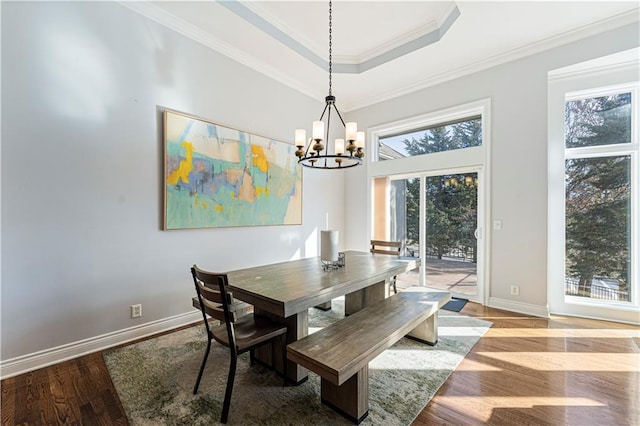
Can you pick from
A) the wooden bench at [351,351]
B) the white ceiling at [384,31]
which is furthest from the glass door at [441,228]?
the wooden bench at [351,351]

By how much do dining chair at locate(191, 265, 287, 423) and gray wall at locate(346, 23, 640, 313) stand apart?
10.3ft

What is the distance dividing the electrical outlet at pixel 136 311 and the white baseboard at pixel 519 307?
4.22m

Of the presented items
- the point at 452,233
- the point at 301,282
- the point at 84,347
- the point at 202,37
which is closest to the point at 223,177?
the point at 202,37

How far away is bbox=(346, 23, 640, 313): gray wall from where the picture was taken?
10.6 feet

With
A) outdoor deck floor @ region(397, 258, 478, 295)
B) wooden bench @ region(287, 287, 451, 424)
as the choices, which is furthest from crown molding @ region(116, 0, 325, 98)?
outdoor deck floor @ region(397, 258, 478, 295)

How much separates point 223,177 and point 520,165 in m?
3.74

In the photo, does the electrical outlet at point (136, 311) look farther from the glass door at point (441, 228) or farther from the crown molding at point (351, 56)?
the glass door at point (441, 228)

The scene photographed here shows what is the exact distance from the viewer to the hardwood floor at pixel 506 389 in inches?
65.2

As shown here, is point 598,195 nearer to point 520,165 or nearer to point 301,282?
point 520,165

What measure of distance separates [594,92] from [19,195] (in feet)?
19.6

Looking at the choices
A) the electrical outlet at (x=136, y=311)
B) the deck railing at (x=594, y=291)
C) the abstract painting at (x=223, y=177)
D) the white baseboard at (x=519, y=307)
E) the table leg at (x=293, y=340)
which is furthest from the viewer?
the white baseboard at (x=519, y=307)

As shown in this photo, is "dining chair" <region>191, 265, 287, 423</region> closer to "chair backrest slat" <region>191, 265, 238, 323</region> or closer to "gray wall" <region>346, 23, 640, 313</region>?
"chair backrest slat" <region>191, 265, 238, 323</region>

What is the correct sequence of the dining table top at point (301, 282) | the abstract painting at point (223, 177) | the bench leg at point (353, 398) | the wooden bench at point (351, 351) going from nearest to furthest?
the wooden bench at point (351, 351)
the bench leg at point (353, 398)
the dining table top at point (301, 282)
the abstract painting at point (223, 177)

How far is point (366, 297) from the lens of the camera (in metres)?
3.14
